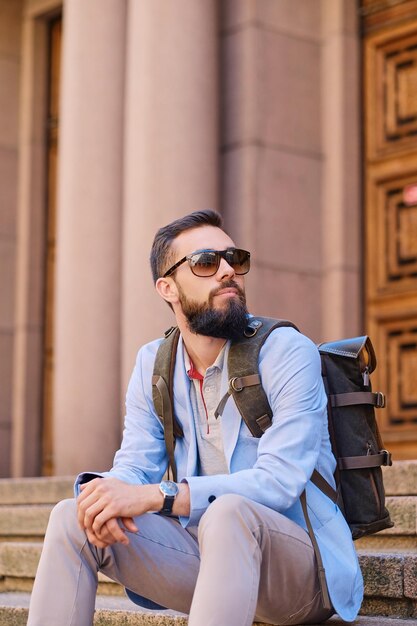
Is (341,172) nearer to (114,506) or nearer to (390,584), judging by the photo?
(390,584)

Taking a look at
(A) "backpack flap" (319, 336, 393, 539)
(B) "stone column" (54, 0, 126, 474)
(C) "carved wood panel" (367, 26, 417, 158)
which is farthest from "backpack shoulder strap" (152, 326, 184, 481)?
(C) "carved wood panel" (367, 26, 417, 158)

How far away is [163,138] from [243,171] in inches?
24.6

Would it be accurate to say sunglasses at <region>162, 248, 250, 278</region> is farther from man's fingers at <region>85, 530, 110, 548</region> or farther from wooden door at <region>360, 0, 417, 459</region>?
wooden door at <region>360, 0, 417, 459</region>

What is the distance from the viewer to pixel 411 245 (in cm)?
860

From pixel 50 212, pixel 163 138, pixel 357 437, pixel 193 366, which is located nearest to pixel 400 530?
pixel 357 437

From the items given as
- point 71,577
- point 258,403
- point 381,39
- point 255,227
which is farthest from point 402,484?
point 381,39

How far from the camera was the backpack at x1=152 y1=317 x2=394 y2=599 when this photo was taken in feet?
Result: 13.2

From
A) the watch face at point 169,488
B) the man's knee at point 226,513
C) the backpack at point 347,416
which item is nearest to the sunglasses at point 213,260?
the backpack at point 347,416

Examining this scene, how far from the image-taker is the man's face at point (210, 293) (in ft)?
13.6

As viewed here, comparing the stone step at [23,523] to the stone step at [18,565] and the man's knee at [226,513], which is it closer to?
the stone step at [18,565]

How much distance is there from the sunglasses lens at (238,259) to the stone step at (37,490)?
3270 mm

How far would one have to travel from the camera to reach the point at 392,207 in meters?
8.75

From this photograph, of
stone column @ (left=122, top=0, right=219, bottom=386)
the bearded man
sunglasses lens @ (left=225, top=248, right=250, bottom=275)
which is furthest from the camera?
stone column @ (left=122, top=0, right=219, bottom=386)

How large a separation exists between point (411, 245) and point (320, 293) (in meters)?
0.74
